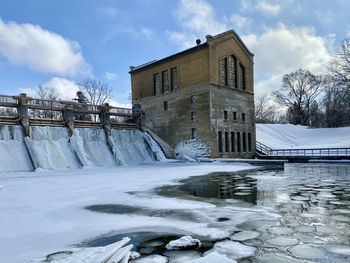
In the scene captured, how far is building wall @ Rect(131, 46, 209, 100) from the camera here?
2612cm

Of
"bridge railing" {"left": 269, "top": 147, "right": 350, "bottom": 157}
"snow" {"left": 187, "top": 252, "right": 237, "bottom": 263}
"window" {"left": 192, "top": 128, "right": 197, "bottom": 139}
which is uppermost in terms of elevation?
"window" {"left": 192, "top": 128, "right": 197, "bottom": 139}

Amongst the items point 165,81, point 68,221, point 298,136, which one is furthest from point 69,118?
point 298,136

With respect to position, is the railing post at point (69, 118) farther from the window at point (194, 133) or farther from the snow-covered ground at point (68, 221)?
the snow-covered ground at point (68, 221)

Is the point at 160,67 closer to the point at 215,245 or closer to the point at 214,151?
the point at 214,151

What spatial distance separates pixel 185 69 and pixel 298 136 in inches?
1224

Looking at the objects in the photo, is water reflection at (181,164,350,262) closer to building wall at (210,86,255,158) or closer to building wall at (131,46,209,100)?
building wall at (210,86,255,158)

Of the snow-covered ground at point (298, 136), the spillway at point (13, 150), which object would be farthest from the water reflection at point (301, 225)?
the snow-covered ground at point (298, 136)

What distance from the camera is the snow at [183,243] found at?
447cm

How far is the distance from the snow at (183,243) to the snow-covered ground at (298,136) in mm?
38778

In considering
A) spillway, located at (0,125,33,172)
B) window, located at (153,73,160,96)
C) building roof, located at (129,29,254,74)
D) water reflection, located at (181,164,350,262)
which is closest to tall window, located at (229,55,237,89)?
building roof, located at (129,29,254,74)

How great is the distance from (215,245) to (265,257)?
801 millimetres

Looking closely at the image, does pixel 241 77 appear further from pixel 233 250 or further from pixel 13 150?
pixel 233 250

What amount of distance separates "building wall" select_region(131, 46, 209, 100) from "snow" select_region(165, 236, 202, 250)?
22.2m

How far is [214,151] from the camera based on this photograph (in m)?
25.9
